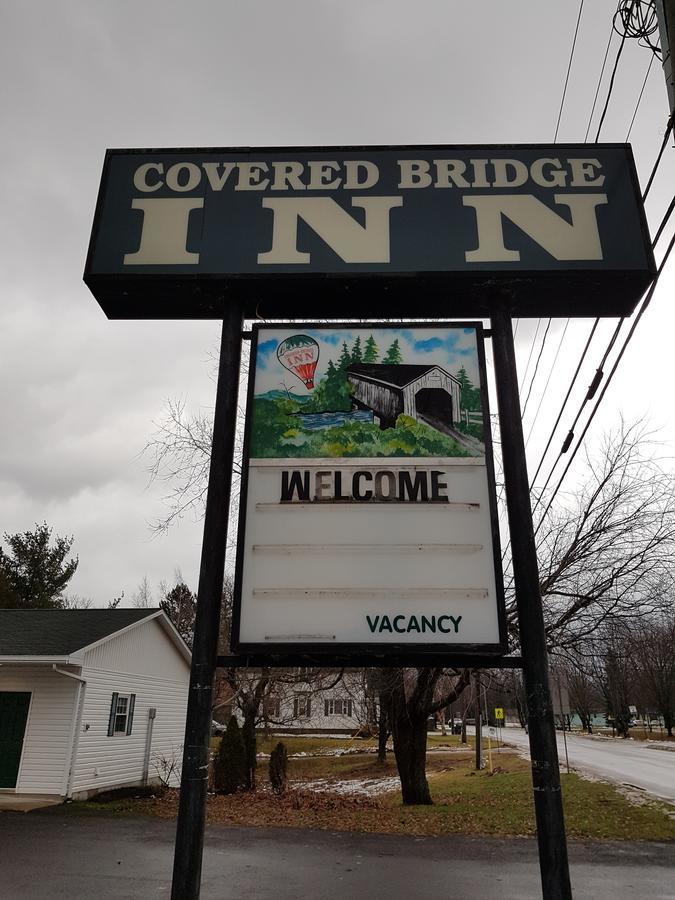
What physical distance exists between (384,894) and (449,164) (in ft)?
25.4

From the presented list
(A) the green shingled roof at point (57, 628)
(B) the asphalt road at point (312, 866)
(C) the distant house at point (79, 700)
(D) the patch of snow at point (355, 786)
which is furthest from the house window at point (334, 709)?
(B) the asphalt road at point (312, 866)

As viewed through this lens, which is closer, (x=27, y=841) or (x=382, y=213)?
(x=382, y=213)

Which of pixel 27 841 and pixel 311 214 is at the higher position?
pixel 311 214

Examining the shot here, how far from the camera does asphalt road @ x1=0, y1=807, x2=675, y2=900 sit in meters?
7.69

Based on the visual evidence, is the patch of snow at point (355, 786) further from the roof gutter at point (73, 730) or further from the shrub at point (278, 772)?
the roof gutter at point (73, 730)

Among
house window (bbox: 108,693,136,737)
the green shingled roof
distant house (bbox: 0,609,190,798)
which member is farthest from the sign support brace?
house window (bbox: 108,693,136,737)

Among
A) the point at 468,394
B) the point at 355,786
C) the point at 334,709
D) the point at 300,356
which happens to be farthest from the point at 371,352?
the point at 334,709

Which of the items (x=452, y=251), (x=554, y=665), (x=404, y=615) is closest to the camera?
(x=404, y=615)

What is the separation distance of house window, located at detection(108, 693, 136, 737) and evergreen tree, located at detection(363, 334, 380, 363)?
54.4ft

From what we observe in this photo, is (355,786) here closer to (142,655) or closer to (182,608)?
(142,655)

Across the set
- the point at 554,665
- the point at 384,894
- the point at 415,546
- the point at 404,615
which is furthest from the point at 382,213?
the point at 554,665

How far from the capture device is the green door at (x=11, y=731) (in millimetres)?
16219

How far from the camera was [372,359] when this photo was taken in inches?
192

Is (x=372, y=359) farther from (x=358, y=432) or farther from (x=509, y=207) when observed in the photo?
(x=509, y=207)
